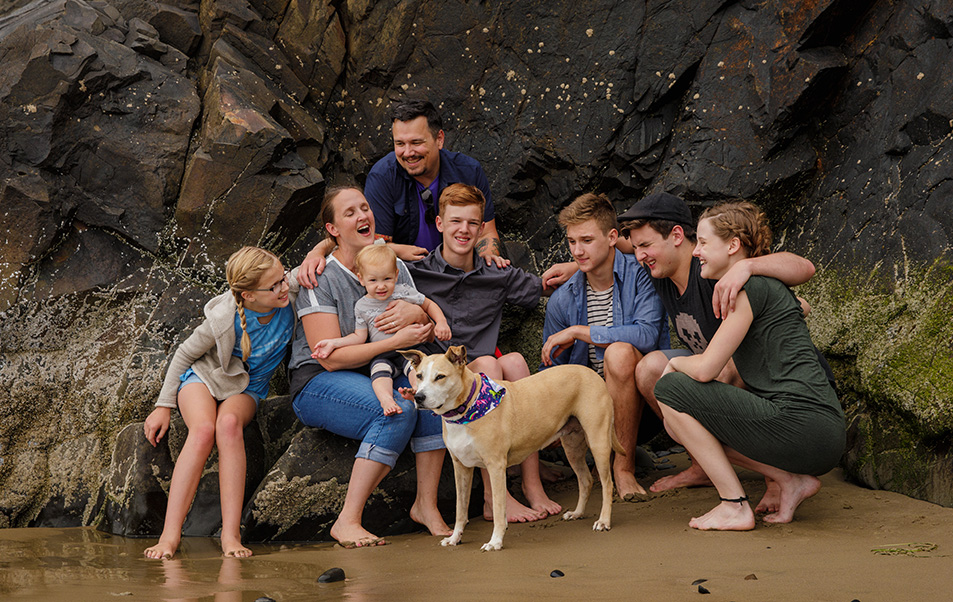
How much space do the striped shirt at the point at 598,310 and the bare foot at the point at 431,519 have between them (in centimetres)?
132

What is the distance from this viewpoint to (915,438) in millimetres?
4340

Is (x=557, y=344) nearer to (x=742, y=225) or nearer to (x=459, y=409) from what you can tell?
(x=459, y=409)

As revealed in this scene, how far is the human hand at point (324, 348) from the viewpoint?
174 inches

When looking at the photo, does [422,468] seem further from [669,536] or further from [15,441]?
[15,441]

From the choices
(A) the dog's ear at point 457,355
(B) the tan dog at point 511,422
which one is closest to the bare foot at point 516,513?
(B) the tan dog at point 511,422

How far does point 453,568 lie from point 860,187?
3.90m

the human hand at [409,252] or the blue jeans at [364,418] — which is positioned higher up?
the human hand at [409,252]

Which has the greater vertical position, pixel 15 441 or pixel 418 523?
pixel 15 441

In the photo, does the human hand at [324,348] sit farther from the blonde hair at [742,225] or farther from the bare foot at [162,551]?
the blonde hair at [742,225]

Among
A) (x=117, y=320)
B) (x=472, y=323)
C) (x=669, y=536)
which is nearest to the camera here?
(x=669, y=536)

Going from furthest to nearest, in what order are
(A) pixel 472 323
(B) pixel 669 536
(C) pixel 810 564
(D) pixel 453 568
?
(A) pixel 472 323
(B) pixel 669 536
(D) pixel 453 568
(C) pixel 810 564

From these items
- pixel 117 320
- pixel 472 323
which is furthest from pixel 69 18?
pixel 472 323

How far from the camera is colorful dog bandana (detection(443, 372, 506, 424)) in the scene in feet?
12.6

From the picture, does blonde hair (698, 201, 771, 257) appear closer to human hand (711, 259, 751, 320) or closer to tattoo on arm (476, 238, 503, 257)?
human hand (711, 259, 751, 320)
